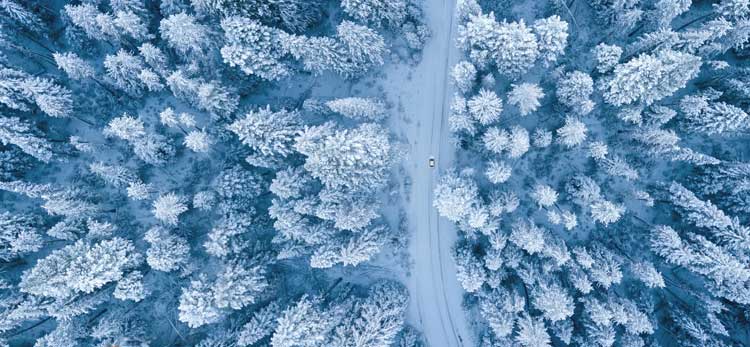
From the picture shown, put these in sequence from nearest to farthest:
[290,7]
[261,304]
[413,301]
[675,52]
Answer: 1. [675,52]
2. [290,7]
3. [261,304]
4. [413,301]

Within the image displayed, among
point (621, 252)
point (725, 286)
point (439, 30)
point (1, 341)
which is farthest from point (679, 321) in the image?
point (1, 341)

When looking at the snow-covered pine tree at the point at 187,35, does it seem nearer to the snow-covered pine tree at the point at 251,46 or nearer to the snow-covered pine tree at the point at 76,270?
the snow-covered pine tree at the point at 251,46

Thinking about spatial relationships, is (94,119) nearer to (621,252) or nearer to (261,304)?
(261,304)

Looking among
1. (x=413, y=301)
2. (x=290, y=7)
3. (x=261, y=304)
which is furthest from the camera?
(x=413, y=301)

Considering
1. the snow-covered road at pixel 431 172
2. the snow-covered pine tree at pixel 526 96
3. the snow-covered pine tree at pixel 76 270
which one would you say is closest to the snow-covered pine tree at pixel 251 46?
the snow-covered road at pixel 431 172

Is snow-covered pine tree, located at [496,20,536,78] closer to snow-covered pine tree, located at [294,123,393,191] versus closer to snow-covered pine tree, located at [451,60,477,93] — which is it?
snow-covered pine tree, located at [451,60,477,93]

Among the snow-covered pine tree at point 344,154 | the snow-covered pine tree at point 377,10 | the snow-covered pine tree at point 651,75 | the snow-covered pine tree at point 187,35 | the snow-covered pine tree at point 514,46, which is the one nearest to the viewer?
the snow-covered pine tree at point 651,75

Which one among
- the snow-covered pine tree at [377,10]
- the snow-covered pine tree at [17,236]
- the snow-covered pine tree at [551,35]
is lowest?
the snow-covered pine tree at [17,236]

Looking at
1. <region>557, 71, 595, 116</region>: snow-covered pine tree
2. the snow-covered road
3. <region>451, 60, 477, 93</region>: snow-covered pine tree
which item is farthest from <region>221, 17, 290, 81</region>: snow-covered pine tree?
<region>557, 71, 595, 116</region>: snow-covered pine tree
